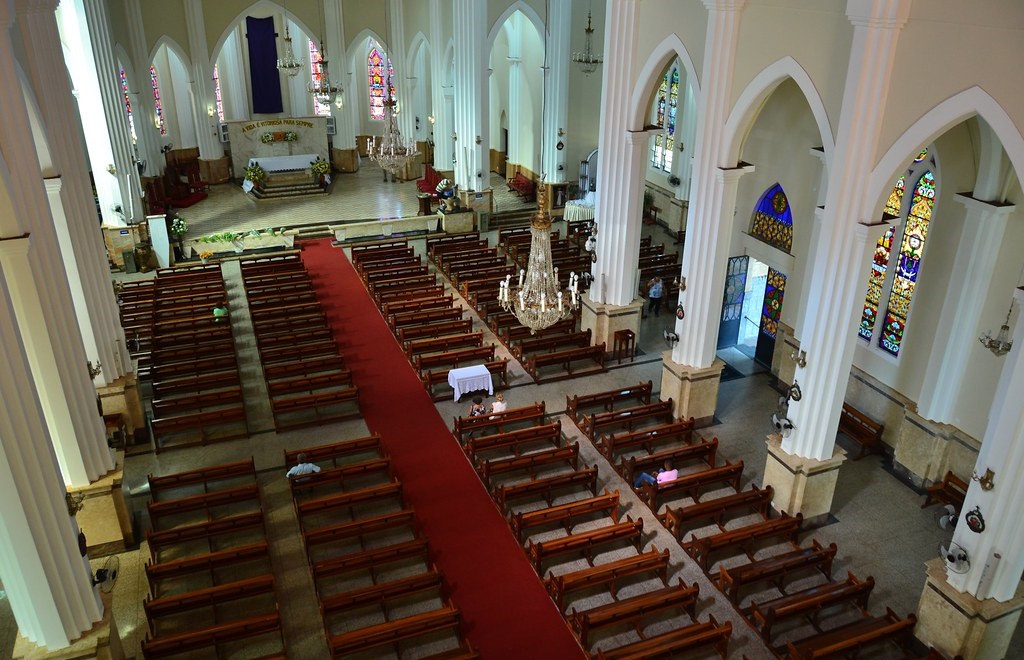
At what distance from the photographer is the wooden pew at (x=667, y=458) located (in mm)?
14500

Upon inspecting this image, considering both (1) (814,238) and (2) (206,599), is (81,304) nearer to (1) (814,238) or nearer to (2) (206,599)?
(2) (206,599)

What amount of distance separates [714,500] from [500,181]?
2352 cm

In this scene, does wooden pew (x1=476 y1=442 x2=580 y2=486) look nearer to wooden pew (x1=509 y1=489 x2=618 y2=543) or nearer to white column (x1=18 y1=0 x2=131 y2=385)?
wooden pew (x1=509 y1=489 x2=618 y2=543)

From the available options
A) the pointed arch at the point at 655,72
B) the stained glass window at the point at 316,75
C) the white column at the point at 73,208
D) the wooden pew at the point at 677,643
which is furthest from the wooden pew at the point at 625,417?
the stained glass window at the point at 316,75

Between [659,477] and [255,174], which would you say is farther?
[255,174]

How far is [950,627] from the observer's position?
34.9 ft

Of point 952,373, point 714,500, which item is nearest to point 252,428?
point 714,500

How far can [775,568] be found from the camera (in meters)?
11.9

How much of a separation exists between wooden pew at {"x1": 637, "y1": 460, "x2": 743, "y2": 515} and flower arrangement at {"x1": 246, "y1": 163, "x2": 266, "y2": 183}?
24.1 meters

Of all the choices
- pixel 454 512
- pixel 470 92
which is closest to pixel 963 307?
pixel 454 512

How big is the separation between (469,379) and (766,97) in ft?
27.2

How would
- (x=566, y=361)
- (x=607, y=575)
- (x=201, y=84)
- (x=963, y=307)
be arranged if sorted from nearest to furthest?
(x=607, y=575) < (x=963, y=307) < (x=566, y=361) < (x=201, y=84)

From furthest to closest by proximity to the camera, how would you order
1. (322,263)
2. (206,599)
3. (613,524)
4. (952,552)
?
(322,263) → (613,524) → (206,599) → (952,552)

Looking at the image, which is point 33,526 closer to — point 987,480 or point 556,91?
point 987,480
